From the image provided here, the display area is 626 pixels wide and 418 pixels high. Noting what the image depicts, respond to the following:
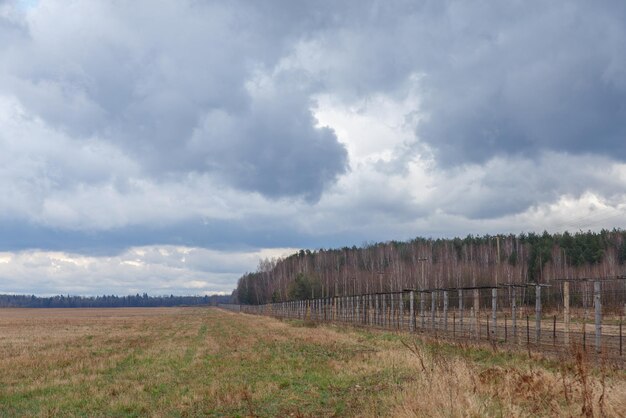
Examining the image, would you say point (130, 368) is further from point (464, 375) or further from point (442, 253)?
point (442, 253)

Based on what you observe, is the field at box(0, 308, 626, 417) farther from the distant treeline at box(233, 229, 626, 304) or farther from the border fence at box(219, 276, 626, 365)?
the distant treeline at box(233, 229, 626, 304)

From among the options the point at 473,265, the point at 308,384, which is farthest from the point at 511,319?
the point at 308,384

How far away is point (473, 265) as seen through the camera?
106250mm

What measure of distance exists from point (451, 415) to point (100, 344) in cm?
2894

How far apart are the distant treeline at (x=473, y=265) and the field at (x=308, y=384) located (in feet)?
218

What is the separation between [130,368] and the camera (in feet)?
72.5

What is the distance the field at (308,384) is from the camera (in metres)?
10.6

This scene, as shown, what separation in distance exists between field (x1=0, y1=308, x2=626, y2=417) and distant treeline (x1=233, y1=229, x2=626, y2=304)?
66.4 meters

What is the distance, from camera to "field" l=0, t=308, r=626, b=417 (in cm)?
1062

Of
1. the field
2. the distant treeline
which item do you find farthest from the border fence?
the distant treeline

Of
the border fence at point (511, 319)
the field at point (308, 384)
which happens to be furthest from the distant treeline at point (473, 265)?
the field at point (308, 384)

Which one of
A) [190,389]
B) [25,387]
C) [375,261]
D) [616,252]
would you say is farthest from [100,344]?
[375,261]

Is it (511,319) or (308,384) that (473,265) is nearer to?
(511,319)

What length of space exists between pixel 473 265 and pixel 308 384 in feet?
309
